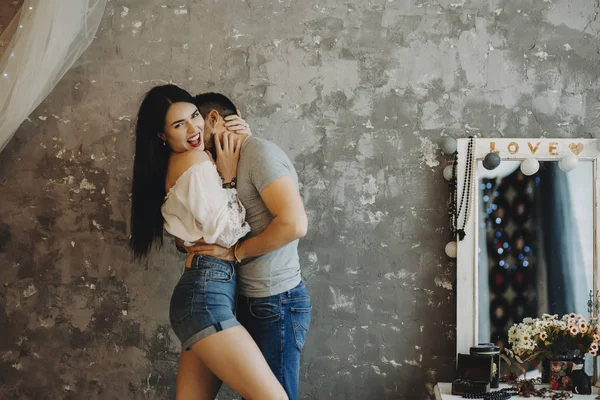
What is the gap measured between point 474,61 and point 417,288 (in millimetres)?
1180

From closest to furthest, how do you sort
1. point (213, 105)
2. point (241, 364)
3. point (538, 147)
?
point (241, 364), point (213, 105), point (538, 147)

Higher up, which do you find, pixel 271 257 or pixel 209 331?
pixel 271 257

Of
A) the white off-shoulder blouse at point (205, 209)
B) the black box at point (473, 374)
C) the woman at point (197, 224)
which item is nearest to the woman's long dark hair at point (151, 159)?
the woman at point (197, 224)

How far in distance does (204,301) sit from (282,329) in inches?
12.6

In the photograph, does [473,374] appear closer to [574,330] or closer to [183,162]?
[574,330]

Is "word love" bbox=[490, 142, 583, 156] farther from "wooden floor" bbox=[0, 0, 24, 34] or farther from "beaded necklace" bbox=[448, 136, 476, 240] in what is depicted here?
"wooden floor" bbox=[0, 0, 24, 34]

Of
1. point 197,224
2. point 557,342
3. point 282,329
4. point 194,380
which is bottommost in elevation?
point 194,380

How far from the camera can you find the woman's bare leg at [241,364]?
2293 millimetres

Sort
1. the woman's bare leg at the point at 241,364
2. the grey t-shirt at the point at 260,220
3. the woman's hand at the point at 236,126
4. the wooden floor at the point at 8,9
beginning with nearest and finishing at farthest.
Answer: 1. the woman's bare leg at the point at 241,364
2. the grey t-shirt at the point at 260,220
3. the woman's hand at the point at 236,126
4. the wooden floor at the point at 8,9

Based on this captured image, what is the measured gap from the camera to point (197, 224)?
2445mm

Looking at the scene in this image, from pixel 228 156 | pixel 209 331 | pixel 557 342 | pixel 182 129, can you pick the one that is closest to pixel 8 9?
pixel 182 129

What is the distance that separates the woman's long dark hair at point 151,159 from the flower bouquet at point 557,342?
177 cm

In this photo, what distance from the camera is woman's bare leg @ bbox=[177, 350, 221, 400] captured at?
8.48 ft

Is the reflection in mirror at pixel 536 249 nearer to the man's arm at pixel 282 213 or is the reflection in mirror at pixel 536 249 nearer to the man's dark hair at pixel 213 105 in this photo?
the man's arm at pixel 282 213
